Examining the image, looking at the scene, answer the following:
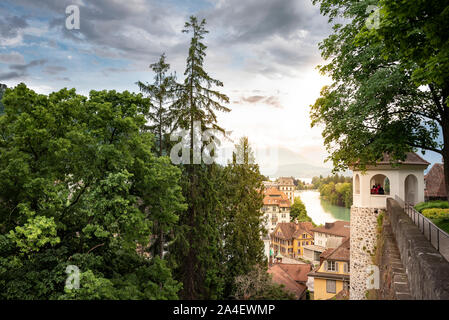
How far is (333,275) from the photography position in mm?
27625

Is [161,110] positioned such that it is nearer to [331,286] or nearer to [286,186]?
[331,286]

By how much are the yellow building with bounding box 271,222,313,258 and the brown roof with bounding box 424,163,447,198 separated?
42.6 metres

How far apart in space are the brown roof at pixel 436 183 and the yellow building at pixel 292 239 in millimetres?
42627

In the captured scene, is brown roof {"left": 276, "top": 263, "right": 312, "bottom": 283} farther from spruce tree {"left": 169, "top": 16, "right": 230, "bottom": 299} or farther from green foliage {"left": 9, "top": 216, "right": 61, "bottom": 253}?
green foliage {"left": 9, "top": 216, "right": 61, "bottom": 253}

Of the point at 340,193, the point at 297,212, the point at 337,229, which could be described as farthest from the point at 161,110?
the point at 340,193

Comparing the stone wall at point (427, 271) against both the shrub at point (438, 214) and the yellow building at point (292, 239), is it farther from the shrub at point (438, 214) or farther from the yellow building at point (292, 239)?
the yellow building at point (292, 239)

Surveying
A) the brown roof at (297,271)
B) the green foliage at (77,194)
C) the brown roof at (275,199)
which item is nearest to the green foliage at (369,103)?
the green foliage at (77,194)

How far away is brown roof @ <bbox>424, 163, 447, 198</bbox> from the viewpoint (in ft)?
68.7

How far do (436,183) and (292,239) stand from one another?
45.6 m

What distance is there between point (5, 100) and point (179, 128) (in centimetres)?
745

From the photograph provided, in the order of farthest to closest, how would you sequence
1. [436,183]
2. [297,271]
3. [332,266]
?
1. [297,271]
2. [332,266]
3. [436,183]

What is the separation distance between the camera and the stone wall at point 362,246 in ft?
53.2

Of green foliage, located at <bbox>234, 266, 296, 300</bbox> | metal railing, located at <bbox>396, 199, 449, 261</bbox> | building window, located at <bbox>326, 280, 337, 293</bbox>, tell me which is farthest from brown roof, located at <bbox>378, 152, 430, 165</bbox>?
building window, located at <bbox>326, 280, 337, 293</bbox>
